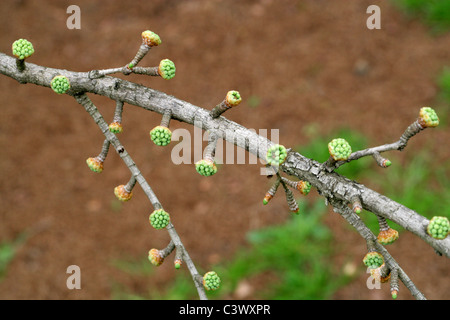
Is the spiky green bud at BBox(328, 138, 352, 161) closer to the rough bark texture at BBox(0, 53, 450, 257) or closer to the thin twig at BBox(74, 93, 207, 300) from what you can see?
the rough bark texture at BBox(0, 53, 450, 257)

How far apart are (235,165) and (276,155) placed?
3.70 m

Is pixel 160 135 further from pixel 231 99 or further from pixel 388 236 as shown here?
pixel 388 236

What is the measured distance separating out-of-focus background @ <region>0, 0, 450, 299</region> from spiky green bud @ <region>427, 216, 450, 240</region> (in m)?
2.67

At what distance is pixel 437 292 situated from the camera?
12.5 ft

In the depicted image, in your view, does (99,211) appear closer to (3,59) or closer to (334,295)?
(334,295)

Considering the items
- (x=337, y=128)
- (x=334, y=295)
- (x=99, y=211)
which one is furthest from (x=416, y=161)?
(x=99, y=211)

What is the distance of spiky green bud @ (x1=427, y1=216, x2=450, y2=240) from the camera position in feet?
3.84

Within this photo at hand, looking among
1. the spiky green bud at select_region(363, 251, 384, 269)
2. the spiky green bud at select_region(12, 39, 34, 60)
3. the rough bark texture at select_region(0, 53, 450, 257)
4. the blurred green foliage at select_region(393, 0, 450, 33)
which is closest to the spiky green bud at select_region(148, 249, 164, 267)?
the rough bark texture at select_region(0, 53, 450, 257)

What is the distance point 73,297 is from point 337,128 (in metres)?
3.07

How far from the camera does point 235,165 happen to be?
Answer: 5.02m

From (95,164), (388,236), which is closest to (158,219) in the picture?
(95,164)

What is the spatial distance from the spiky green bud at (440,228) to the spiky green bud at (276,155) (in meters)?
0.42

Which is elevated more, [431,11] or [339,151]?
[431,11]

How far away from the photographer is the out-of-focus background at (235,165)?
408 cm
